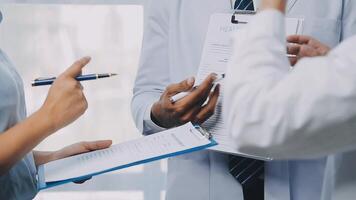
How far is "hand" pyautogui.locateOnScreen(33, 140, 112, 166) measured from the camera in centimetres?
92

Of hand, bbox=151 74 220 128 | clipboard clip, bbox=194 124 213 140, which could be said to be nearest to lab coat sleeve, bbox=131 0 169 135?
hand, bbox=151 74 220 128

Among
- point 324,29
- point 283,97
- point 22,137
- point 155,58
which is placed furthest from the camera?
point 155,58

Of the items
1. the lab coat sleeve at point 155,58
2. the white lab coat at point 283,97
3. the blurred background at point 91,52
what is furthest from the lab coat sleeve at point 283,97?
the blurred background at point 91,52

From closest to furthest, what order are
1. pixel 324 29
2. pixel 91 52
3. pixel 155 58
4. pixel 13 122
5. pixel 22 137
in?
1. pixel 22 137
2. pixel 13 122
3. pixel 324 29
4. pixel 155 58
5. pixel 91 52

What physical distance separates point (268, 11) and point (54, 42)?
110 cm

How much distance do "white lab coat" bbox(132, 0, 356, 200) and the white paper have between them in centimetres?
18

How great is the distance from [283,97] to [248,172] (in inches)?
19.3

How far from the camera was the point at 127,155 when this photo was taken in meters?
0.77

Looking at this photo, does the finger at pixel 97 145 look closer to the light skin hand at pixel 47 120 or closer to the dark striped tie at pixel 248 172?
the light skin hand at pixel 47 120

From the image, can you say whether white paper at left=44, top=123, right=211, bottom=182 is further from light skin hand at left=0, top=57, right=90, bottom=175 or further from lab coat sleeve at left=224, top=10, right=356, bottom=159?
lab coat sleeve at left=224, top=10, right=356, bottom=159

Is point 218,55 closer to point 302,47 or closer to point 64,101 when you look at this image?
point 302,47

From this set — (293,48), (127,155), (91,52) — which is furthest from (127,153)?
(91,52)

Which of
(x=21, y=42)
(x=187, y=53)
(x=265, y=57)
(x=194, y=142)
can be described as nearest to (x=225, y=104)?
(x=265, y=57)

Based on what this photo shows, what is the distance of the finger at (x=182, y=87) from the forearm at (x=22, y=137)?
278 millimetres
